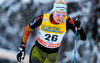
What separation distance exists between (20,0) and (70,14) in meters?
0.61

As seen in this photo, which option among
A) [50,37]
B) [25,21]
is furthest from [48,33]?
[25,21]

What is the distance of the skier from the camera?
3.93 feet

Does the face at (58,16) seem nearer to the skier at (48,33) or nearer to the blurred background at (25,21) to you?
the skier at (48,33)

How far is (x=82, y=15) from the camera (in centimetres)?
189

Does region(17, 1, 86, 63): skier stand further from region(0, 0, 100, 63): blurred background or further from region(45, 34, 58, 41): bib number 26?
region(0, 0, 100, 63): blurred background

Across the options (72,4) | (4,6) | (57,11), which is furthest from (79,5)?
(4,6)

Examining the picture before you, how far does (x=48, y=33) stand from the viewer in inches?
48.7

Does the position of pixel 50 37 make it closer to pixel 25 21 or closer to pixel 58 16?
pixel 58 16

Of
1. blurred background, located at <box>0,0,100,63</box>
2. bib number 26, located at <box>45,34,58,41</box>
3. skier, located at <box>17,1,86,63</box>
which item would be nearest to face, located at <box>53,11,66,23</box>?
skier, located at <box>17,1,86,63</box>

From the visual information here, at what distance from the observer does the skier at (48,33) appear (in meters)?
1.20

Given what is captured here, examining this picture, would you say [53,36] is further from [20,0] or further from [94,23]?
[94,23]

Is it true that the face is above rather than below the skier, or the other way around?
above

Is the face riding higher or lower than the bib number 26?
higher

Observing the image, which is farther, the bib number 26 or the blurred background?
the blurred background
